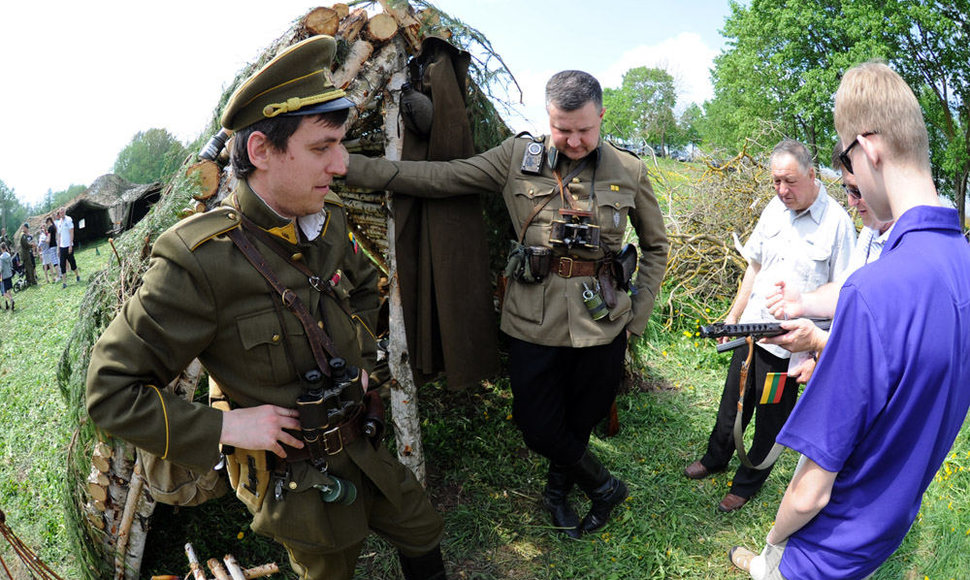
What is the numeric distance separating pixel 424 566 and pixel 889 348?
2150 mm

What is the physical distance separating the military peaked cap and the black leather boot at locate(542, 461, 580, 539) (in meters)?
2.64

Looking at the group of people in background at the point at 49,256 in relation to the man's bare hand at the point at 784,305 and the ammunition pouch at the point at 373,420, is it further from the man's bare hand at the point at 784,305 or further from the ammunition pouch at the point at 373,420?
the man's bare hand at the point at 784,305

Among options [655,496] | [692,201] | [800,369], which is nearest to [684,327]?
[692,201]

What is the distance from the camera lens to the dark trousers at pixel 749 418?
12.7ft

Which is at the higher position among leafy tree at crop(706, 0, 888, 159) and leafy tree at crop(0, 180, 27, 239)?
leafy tree at crop(706, 0, 888, 159)

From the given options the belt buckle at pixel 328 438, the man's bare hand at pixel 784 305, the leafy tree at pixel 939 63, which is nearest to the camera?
the belt buckle at pixel 328 438

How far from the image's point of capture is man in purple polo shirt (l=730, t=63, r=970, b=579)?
5.14 ft

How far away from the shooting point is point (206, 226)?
82.1 inches

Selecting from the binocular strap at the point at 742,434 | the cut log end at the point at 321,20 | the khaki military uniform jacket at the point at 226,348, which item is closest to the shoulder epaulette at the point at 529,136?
the cut log end at the point at 321,20

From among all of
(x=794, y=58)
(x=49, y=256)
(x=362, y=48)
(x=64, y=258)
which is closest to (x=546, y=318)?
(x=362, y=48)

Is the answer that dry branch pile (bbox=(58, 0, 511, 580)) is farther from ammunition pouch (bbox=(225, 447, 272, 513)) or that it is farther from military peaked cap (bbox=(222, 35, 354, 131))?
military peaked cap (bbox=(222, 35, 354, 131))

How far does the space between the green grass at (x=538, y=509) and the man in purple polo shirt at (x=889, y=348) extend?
6.82 ft

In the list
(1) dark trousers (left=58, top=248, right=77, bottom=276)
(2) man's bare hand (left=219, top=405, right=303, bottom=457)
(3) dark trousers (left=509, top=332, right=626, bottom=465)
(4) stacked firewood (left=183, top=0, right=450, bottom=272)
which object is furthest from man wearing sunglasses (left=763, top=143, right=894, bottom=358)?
(1) dark trousers (left=58, top=248, right=77, bottom=276)

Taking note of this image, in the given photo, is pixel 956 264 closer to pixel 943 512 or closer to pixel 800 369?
pixel 800 369
